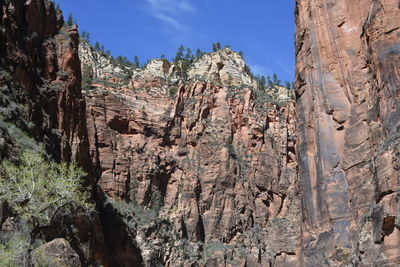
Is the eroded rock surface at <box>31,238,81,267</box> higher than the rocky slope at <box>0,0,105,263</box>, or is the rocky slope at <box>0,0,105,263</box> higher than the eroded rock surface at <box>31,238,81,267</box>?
the rocky slope at <box>0,0,105,263</box>

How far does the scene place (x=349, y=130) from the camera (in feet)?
134

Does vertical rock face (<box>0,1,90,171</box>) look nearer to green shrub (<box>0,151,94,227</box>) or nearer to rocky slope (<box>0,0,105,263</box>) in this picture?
rocky slope (<box>0,0,105,263</box>)

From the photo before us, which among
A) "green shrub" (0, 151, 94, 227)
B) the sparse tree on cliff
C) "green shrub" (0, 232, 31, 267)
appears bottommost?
"green shrub" (0, 232, 31, 267)

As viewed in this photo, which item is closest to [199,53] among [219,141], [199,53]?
[199,53]

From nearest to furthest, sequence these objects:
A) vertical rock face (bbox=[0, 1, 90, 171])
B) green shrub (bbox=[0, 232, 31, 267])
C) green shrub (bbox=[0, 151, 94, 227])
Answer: green shrub (bbox=[0, 232, 31, 267]), green shrub (bbox=[0, 151, 94, 227]), vertical rock face (bbox=[0, 1, 90, 171])

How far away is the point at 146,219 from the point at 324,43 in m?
37.7

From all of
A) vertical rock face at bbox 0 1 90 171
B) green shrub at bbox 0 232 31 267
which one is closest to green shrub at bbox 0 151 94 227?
green shrub at bbox 0 232 31 267

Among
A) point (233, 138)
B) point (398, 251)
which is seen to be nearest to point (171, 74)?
point (233, 138)

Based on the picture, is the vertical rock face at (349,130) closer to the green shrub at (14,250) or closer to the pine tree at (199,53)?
the green shrub at (14,250)

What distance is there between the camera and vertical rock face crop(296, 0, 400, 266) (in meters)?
33.6

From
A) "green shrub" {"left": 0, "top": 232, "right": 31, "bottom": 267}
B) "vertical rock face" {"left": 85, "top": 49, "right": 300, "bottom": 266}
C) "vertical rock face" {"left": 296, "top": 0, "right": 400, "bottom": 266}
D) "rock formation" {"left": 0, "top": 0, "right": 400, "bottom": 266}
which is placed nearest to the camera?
"green shrub" {"left": 0, "top": 232, "right": 31, "bottom": 267}

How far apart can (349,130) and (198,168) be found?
149ft

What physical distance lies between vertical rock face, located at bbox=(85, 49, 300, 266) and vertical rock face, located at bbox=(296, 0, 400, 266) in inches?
1274

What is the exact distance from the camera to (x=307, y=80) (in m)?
47.0
